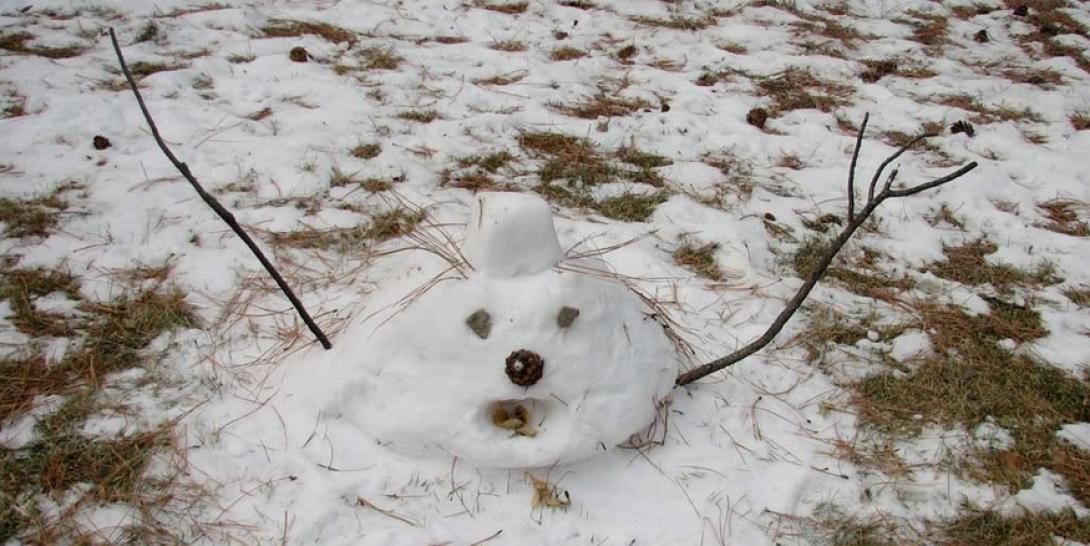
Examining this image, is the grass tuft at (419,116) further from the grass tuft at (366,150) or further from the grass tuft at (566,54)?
the grass tuft at (566,54)

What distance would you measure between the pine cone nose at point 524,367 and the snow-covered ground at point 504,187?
0.17 metres

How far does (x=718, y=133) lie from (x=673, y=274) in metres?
1.36

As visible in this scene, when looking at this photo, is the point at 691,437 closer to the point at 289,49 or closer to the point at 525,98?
the point at 525,98

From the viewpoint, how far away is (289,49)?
426 cm

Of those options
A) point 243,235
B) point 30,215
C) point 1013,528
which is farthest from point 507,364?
point 30,215

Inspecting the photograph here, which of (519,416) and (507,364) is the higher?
(507,364)

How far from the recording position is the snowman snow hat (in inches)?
78.0

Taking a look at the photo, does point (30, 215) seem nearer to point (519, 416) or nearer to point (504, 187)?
point (504, 187)

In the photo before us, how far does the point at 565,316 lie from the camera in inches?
78.6

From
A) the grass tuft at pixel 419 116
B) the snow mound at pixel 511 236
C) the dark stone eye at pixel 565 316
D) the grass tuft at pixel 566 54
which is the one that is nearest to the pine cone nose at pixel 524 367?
the dark stone eye at pixel 565 316

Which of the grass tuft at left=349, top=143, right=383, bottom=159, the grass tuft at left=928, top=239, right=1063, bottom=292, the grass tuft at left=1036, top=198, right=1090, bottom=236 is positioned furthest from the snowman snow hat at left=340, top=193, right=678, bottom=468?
the grass tuft at left=1036, top=198, right=1090, bottom=236

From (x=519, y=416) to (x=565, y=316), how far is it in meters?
0.33

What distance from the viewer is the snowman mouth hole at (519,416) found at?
6.64ft

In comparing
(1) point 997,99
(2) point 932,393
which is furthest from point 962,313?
(1) point 997,99
